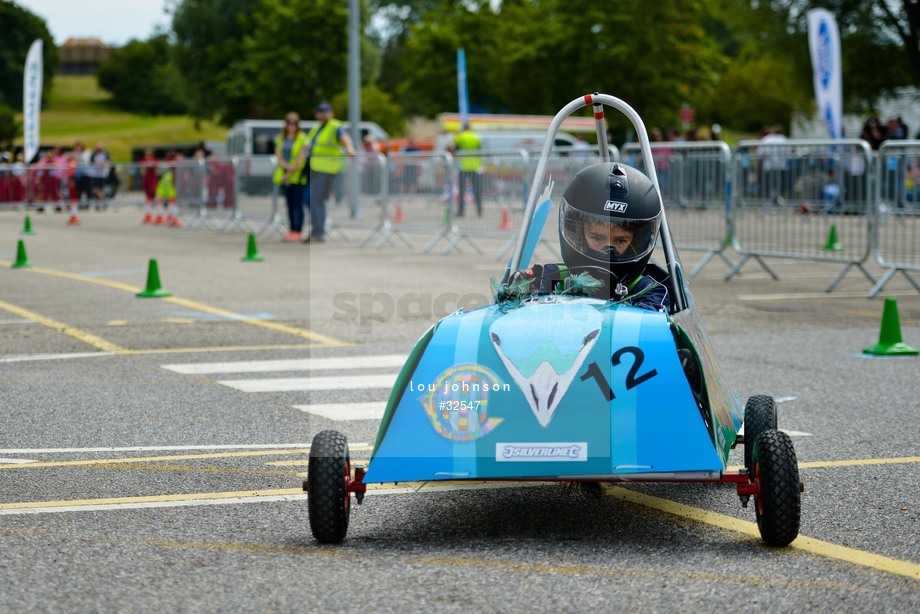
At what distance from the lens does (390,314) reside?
1322 centimetres

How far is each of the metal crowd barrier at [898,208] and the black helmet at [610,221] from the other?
888cm

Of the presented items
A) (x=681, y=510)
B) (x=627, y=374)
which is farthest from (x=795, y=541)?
(x=627, y=374)

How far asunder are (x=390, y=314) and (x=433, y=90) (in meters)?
69.1

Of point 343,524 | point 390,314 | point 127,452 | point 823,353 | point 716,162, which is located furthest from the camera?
point 716,162

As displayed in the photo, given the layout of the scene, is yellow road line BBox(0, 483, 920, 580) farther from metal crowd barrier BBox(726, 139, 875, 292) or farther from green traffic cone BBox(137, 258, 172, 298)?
metal crowd barrier BBox(726, 139, 875, 292)

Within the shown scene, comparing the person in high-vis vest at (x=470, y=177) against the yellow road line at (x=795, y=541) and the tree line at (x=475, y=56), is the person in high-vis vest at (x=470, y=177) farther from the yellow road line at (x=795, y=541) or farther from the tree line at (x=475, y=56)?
the tree line at (x=475, y=56)

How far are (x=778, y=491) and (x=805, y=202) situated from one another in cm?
1138

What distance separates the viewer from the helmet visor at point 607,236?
19.3ft

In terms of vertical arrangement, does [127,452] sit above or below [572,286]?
below

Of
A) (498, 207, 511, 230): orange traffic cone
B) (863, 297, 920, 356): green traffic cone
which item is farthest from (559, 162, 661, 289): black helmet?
(498, 207, 511, 230): orange traffic cone

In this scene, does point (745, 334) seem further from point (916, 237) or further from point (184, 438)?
point (184, 438)

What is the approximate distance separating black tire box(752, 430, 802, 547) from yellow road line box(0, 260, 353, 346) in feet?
21.2

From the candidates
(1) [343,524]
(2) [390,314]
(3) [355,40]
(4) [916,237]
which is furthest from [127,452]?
(3) [355,40]

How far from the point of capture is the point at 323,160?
22547 mm
